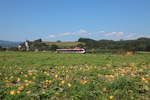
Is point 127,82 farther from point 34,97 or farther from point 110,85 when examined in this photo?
point 34,97

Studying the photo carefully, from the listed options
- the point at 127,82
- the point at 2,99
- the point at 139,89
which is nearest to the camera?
the point at 2,99

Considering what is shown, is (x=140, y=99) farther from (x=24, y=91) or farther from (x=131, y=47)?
(x=131, y=47)

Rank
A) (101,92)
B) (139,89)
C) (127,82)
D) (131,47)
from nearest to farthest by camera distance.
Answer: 1. (101,92)
2. (139,89)
3. (127,82)
4. (131,47)

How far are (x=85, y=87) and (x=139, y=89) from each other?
1341 millimetres

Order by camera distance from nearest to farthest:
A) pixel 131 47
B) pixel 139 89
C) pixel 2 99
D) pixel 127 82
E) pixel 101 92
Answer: pixel 2 99 < pixel 101 92 < pixel 139 89 < pixel 127 82 < pixel 131 47

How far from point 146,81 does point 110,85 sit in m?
1.20

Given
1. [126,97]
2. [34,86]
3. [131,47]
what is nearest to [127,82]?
[126,97]

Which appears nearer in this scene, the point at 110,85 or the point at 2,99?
the point at 2,99

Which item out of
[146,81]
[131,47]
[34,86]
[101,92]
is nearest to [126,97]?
[101,92]

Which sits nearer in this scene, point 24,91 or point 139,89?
point 24,91

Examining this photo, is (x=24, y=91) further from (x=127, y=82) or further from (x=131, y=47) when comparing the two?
(x=131, y=47)

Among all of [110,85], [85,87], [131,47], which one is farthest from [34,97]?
[131,47]

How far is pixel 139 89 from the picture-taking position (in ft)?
14.0

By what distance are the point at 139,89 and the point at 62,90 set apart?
191 centimetres
